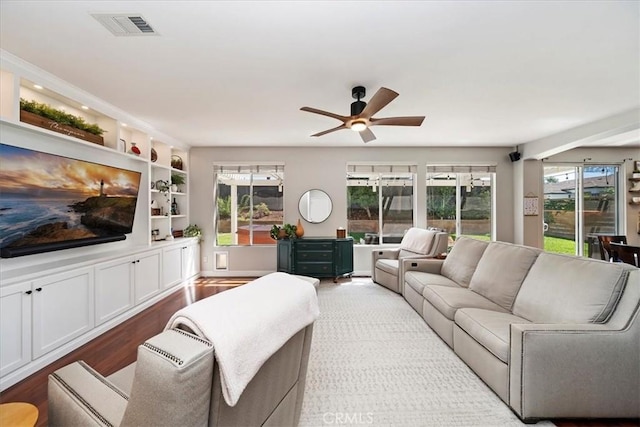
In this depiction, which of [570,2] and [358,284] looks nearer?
[570,2]

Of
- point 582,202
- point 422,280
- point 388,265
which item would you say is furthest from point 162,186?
point 582,202

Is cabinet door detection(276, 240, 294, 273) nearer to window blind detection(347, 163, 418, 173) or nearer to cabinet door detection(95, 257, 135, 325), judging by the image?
window blind detection(347, 163, 418, 173)

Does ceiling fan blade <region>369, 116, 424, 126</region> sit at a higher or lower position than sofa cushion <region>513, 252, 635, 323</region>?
higher

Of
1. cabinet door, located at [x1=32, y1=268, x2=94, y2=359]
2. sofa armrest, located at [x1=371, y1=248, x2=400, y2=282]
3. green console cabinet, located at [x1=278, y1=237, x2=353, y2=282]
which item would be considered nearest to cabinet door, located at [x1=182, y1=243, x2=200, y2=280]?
green console cabinet, located at [x1=278, y1=237, x2=353, y2=282]

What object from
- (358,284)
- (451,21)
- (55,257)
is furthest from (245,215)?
(451,21)

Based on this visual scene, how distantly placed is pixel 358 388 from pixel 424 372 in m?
0.59

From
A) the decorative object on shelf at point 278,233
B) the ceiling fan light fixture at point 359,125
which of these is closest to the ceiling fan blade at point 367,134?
the ceiling fan light fixture at point 359,125

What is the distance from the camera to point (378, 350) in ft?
8.30

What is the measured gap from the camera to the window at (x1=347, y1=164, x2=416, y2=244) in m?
5.54

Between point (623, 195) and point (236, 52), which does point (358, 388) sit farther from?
point (623, 195)

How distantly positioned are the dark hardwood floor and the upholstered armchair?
8.48ft

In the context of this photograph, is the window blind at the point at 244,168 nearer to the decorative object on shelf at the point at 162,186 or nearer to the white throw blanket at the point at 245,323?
the decorative object on shelf at the point at 162,186

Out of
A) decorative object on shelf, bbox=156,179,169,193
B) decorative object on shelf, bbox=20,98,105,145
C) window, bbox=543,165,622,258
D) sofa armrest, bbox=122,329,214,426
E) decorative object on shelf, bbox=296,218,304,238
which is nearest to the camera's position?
sofa armrest, bbox=122,329,214,426

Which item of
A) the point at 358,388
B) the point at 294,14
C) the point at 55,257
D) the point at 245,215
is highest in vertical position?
the point at 294,14
